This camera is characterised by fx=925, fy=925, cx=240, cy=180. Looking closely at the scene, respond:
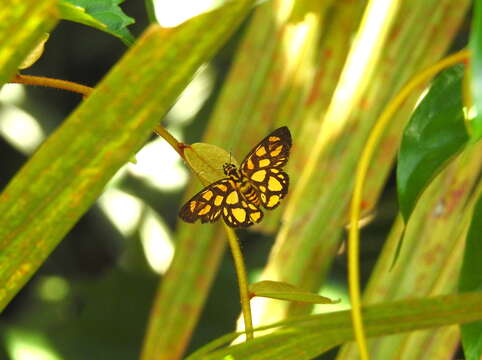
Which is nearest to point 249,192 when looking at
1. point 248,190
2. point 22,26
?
point 248,190

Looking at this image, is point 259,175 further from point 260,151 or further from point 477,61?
point 477,61

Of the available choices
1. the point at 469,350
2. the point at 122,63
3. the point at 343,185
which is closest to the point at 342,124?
the point at 343,185

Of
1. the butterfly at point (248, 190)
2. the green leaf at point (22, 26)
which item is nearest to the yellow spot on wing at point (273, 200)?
the butterfly at point (248, 190)

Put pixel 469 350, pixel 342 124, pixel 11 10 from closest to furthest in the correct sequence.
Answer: pixel 11 10 → pixel 469 350 → pixel 342 124

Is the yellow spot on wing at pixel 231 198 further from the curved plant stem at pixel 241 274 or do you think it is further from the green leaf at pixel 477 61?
the green leaf at pixel 477 61

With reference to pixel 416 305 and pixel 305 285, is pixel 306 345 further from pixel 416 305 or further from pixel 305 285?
pixel 305 285

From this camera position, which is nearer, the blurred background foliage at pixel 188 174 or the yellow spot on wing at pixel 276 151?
the yellow spot on wing at pixel 276 151
